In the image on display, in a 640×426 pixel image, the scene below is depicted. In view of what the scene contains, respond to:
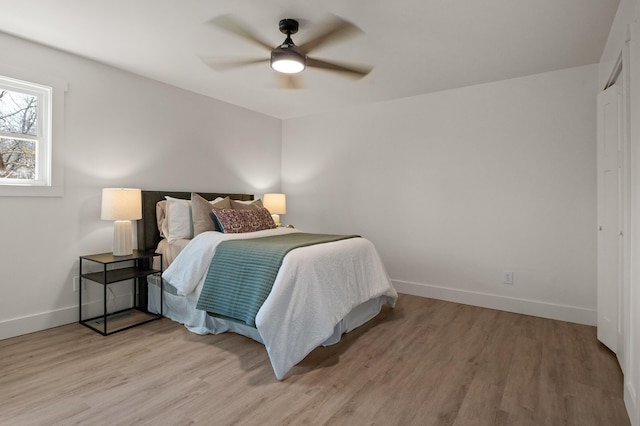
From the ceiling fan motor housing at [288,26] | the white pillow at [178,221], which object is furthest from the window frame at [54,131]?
the ceiling fan motor housing at [288,26]

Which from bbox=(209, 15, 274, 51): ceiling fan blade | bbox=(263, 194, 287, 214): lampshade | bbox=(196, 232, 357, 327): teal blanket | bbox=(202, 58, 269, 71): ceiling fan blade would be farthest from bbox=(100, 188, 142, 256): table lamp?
bbox=(263, 194, 287, 214): lampshade

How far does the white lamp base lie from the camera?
10.6ft

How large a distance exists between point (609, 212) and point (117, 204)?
4.14 m

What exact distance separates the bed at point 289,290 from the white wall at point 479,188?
3.45 feet

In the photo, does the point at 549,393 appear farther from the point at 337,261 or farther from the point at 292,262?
the point at 292,262

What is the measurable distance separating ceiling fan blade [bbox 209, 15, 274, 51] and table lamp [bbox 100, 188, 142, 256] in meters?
1.73

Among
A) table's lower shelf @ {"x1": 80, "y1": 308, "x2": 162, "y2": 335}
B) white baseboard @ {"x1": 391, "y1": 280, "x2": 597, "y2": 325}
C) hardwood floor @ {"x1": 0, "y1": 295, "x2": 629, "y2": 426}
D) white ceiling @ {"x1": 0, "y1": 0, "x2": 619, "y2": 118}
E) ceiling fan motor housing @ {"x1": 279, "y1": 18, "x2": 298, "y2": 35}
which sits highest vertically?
white ceiling @ {"x1": 0, "y1": 0, "x2": 619, "y2": 118}

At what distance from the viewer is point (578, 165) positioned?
3398 millimetres

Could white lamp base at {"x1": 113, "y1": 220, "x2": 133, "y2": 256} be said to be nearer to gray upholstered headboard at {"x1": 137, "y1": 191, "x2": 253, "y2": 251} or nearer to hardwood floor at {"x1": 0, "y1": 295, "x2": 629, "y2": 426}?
gray upholstered headboard at {"x1": 137, "y1": 191, "x2": 253, "y2": 251}

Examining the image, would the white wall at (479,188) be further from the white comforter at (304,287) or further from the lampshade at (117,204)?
the lampshade at (117,204)

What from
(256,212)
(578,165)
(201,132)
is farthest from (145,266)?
(578,165)

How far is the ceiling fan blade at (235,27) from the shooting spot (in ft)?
8.30

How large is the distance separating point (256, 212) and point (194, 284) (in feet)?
3.83

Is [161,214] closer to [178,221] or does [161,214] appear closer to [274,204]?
[178,221]
